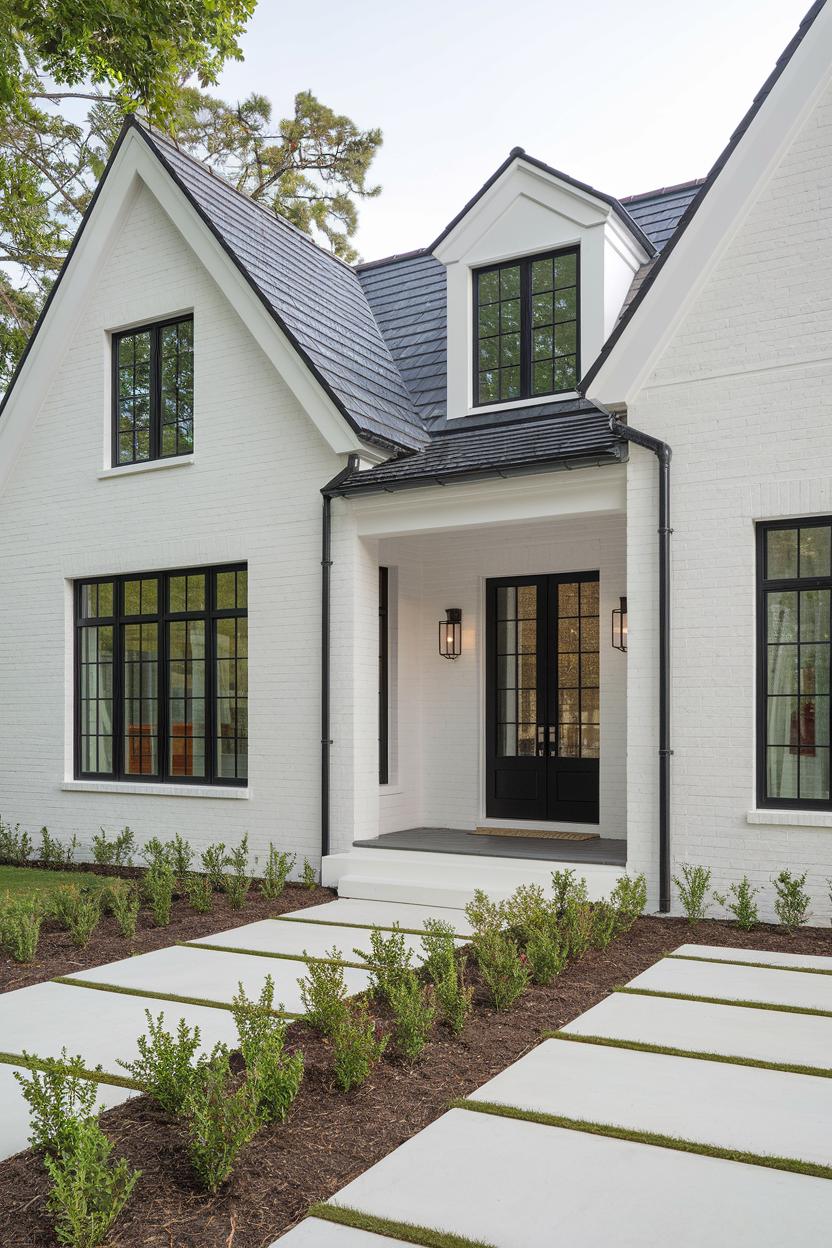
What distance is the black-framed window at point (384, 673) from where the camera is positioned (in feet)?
34.4

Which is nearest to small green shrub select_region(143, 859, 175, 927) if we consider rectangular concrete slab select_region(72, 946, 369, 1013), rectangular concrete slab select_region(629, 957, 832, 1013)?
rectangular concrete slab select_region(72, 946, 369, 1013)

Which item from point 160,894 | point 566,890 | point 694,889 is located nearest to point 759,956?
point 694,889

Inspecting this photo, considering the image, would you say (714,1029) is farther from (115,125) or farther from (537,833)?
(115,125)

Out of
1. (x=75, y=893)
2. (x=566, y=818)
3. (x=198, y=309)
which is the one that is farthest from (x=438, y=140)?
(x=75, y=893)

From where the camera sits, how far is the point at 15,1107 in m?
4.13

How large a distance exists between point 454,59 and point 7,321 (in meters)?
8.81

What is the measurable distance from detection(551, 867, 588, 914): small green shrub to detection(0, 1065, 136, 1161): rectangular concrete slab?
3.87m

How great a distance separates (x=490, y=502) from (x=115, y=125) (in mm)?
12104

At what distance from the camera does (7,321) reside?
1822cm

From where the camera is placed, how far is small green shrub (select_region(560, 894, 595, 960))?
6.45m

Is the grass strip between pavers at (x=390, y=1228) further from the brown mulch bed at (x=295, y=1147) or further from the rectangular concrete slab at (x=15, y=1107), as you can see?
the rectangular concrete slab at (x=15, y=1107)

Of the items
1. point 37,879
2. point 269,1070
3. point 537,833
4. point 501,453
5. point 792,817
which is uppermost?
point 501,453

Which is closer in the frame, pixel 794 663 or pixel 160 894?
pixel 794 663

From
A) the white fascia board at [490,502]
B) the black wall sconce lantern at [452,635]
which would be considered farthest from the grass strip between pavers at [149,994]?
the black wall sconce lantern at [452,635]
